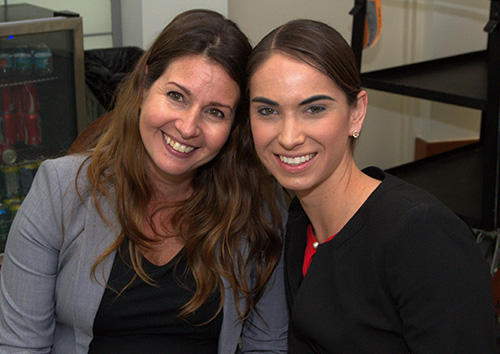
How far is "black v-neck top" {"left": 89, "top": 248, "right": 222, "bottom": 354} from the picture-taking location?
1.46 m

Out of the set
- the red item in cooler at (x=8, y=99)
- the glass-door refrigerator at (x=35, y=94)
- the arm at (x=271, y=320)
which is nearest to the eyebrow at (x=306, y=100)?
the arm at (x=271, y=320)

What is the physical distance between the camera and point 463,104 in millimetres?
1998

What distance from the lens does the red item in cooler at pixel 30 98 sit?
2.49 metres

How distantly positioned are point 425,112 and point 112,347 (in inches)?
94.6

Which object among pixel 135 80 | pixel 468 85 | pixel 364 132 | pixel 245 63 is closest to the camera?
pixel 245 63

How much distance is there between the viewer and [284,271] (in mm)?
1484

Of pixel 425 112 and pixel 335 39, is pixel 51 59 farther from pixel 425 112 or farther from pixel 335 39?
pixel 425 112

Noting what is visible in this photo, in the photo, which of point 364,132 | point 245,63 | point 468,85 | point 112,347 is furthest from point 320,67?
point 364,132

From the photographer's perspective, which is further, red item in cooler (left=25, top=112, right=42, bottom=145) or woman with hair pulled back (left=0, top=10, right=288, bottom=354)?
red item in cooler (left=25, top=112, right=42, bottom=145)

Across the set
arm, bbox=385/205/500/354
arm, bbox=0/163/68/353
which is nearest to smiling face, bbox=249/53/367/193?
arm, bbox=385/205/500/354

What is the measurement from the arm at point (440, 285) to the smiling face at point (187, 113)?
0.46m

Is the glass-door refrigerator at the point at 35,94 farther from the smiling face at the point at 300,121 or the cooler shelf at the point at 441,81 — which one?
the smiling face at the point at 300,121

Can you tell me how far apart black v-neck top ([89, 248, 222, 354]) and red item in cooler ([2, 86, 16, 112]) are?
1.23m

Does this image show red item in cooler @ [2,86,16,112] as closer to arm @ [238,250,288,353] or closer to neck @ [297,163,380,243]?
arm @ [238,250,288,353]
